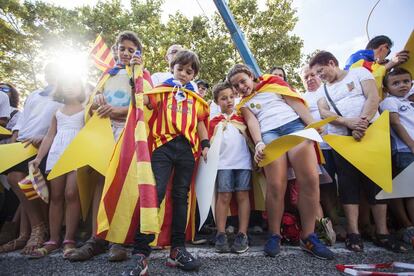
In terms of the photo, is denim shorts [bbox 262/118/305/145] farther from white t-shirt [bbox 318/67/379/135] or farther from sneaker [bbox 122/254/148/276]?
sneaker [bbox 122/254/148/276]

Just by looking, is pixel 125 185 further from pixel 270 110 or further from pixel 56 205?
pixel 270 110

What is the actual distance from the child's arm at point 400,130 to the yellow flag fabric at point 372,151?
0.38 meters

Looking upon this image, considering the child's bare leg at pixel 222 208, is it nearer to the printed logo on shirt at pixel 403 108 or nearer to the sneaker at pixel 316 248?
the sneaker at pixel 316 248

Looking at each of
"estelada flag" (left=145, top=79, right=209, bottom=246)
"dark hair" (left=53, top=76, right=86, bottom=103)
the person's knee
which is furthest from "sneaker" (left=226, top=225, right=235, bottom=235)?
"dark hair" (left=53, top=76, right=86, bottom=103)

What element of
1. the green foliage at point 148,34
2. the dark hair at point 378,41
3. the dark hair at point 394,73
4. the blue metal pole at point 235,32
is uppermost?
the green foliage at point 148,34

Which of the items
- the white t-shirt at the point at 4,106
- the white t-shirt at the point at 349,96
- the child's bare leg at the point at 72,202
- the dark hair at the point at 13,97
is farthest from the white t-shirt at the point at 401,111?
the dark hair at the point at 13,97

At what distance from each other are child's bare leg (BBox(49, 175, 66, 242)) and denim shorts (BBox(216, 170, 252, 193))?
56.1 inches

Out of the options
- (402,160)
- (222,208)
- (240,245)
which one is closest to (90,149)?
(222,208)

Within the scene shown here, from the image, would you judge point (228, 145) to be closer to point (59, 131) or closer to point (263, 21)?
point (59, 131)

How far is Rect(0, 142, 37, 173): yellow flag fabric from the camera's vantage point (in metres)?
2.69

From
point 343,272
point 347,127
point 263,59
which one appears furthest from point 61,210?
point 263,59

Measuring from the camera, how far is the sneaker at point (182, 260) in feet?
6.07

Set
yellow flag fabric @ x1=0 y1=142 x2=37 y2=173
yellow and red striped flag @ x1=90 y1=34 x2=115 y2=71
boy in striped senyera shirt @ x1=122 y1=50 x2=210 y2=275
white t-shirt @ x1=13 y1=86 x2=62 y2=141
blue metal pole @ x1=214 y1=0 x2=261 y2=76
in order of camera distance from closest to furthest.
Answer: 1. boy in striped senyera shirt @ x1=122 y1=50 x2=210 y2=275
2. yellow flag fabric @ x1=0 y1=142 x2=37 y2=173
3. white t-shirt @ x1=13 y1=86 x2=62 y2=141
4. yellow and red striped flag @ x1=90 y1=34 x2=115 y2=71
5. blue metal pole @ x1=214 y1=0 x2=261 y2=76

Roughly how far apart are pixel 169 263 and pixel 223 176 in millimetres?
908
